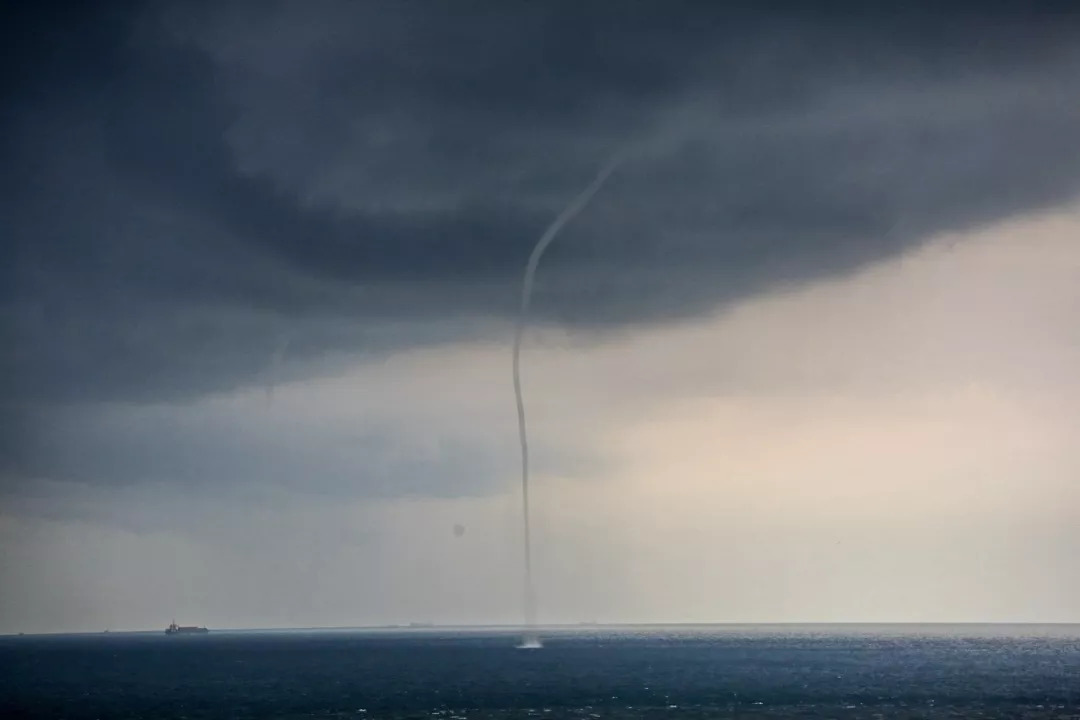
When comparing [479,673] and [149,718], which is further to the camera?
[479,673]

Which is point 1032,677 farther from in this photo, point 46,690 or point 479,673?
point 46,690

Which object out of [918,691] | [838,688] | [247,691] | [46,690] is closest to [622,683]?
[838,688]

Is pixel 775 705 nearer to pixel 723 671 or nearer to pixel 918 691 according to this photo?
pixel 918 691

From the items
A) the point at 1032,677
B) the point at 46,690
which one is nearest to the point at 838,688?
the point at 1032,677

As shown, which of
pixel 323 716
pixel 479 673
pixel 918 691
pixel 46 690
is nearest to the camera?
pixel 323 716

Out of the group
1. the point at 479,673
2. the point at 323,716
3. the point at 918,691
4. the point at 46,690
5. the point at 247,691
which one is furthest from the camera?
the point at 479,673

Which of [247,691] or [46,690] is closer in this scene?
[247,691]

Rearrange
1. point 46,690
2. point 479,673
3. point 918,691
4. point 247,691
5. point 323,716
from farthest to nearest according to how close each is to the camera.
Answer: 1. point 479,673
2. point 46,690
3. point 247,691
4. point 918,691
5. point 323,716

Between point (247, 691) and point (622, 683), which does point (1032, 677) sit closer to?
point (622, 683)
